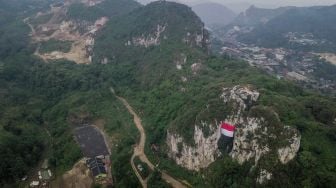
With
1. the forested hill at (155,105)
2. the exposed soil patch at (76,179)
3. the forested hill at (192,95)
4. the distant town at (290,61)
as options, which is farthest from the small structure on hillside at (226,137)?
the distant town at (290,61)

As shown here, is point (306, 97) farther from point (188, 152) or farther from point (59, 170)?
point (59, 170)

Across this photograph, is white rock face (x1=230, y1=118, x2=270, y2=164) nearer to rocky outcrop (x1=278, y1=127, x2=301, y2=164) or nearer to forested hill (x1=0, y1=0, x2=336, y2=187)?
forested hill (x1=0, y1=0, x2=336, y2=187)

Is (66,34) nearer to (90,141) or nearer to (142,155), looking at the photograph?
(90,141)

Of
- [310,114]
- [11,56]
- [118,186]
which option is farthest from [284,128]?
[11,56]

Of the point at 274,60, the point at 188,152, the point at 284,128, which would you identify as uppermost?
the point at 284,128

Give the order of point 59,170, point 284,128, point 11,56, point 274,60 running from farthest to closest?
point 274,60, point 11,56, point 59,170, point 284,128

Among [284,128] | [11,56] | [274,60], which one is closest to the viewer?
[284,128]
